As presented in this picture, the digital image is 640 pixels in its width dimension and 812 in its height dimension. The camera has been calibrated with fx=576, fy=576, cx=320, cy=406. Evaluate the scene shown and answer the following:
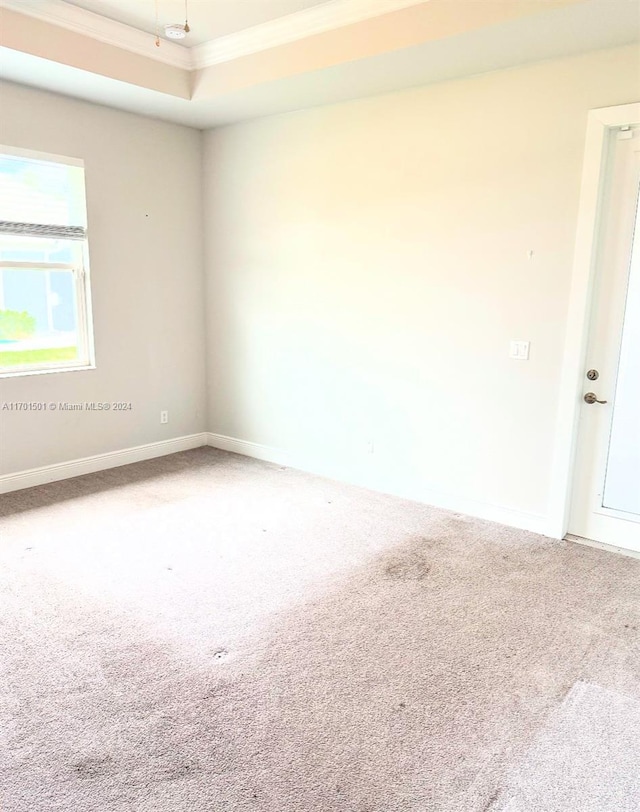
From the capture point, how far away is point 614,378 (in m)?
3.29

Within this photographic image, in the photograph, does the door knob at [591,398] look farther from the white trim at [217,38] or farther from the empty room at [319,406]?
the white trim at [217,38]

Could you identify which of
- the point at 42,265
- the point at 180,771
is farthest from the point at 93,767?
the point at 42,265

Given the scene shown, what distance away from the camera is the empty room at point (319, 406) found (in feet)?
6.46

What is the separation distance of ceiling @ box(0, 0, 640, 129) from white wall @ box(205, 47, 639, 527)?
0.85ft

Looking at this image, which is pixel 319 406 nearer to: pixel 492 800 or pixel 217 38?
pixel 217 38

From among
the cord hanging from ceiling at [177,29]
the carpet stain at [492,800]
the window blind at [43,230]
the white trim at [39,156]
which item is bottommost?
the carpet stain at [492,800]

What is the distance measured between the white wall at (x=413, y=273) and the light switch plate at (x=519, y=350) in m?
0.04

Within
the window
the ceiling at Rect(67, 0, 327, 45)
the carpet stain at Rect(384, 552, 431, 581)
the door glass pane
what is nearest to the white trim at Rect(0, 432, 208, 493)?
the window

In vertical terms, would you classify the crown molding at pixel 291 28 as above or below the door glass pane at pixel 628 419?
above

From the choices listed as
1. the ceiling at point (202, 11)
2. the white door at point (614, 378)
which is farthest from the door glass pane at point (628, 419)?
the ceiling at point (202, 11)

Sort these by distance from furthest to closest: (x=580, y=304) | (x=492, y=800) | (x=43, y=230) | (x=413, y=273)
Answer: (x=43, y=230) → (x=413, y=273) → (x=580, y=304) → (x=492, y=800)

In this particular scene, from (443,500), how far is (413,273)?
1.57m

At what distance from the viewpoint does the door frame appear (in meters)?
3.06

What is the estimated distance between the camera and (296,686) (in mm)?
2178
